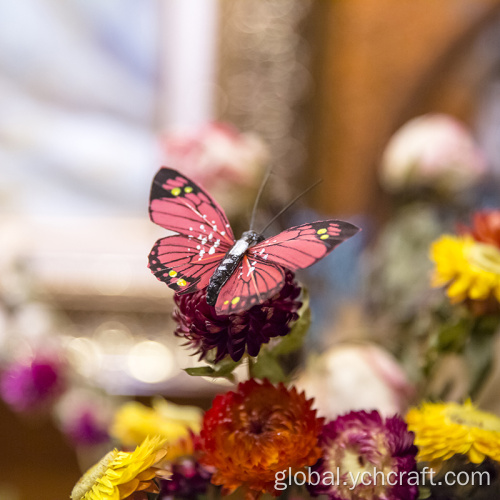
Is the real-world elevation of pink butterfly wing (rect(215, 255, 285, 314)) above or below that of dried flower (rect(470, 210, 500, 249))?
below

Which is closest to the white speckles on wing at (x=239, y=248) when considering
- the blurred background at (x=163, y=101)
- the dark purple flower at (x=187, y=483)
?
the dark purple flower at (x=187, y=483)

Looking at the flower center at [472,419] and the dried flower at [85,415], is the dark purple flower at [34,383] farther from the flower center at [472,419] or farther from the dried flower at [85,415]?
the flower center at [472,419]

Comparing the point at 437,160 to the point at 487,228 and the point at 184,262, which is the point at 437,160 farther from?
the point at 184,262

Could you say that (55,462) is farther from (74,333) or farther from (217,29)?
(217,29)

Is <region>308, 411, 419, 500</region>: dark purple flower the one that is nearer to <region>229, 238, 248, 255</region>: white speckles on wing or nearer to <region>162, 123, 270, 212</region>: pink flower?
<region>229, 238, 248, 255</region>: white speckles on wing

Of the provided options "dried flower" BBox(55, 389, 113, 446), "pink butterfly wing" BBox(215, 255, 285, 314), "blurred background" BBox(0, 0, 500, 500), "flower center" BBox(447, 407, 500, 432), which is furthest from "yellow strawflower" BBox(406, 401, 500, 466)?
"blurred background" BBox(0, 0, 500, 500)
